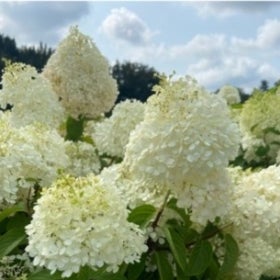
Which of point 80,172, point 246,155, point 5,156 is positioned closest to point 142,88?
point 246,155

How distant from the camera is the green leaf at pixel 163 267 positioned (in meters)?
2.01

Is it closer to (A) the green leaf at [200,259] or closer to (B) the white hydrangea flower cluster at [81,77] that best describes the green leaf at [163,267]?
(A) the green leaf at [200,259]

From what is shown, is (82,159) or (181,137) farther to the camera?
(82,159)

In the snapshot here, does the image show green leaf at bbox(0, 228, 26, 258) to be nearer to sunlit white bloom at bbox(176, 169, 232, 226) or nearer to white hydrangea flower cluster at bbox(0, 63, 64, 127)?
sunlit white bloom at bbox(176, 169, 232, 226)

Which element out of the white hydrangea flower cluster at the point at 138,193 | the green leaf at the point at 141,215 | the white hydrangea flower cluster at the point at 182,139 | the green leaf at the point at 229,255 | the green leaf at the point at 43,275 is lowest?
the green leaf at the point at 43,275

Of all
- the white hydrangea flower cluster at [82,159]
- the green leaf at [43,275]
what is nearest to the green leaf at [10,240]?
the green leaf at [43,275]

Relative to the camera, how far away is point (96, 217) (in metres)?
1.69

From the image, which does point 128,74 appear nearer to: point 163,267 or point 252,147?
point 252,147

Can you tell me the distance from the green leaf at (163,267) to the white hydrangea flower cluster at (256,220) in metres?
0.21

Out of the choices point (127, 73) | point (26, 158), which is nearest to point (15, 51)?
point (127, 73)

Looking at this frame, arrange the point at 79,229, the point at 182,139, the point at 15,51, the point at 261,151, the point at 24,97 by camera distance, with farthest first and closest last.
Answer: the point at 15,51 < the point at 261,151 < the point at 24,97 < the point at 182,139 < the point at 79,229

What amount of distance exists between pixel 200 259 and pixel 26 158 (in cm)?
54

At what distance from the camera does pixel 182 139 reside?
184 centimetres

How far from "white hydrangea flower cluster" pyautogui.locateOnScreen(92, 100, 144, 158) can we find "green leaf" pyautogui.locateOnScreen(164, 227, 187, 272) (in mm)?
962
